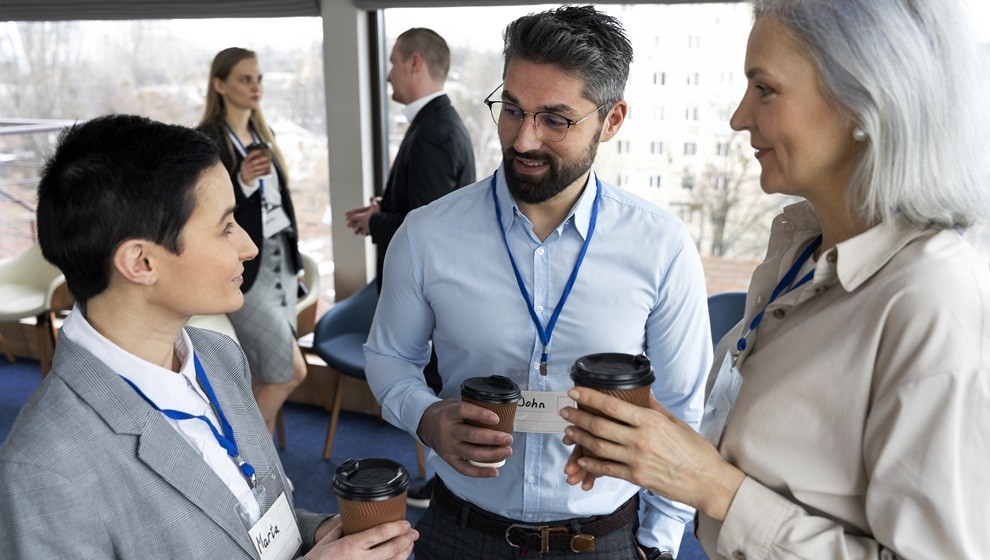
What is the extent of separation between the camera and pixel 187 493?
1.41 m

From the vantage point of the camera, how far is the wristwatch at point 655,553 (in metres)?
1.88

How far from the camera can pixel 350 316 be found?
4.50 m

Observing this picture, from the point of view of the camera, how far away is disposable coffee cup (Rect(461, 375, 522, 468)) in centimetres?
159

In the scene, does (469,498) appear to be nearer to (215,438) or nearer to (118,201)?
(215,438)

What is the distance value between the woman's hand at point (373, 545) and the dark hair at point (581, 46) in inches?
38.6

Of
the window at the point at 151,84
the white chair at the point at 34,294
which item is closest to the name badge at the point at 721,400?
the window at the point at 151,84

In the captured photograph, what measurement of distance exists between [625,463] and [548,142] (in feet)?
2.56

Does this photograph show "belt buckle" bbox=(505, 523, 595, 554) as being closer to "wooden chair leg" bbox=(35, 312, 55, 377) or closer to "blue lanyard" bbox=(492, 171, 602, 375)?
"blue lanyard" bbox=(492, 171, 602, 375)

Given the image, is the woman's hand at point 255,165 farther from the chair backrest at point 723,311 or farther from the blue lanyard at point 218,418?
the blue lanyard at point 218,418

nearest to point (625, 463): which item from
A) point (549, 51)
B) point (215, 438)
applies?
point (215, 438)

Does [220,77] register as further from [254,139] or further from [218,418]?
[218,418]

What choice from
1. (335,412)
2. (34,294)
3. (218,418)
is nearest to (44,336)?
(34,294)

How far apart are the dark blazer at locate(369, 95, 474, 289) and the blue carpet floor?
4.15 ft

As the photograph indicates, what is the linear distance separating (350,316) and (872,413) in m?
3.60
